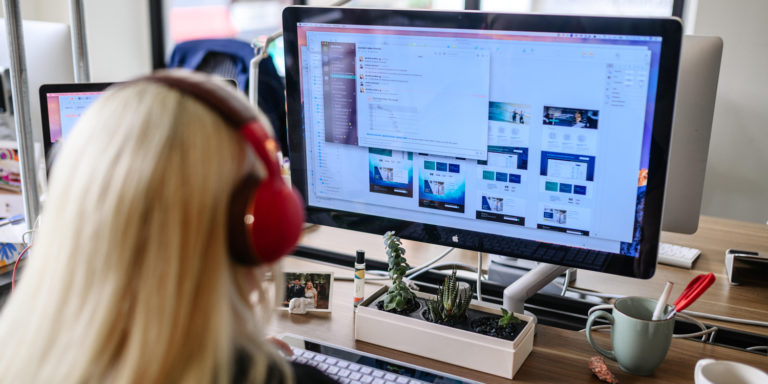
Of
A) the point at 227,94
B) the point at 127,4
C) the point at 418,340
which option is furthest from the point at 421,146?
the point at 127,4

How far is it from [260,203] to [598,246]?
1.82 feet

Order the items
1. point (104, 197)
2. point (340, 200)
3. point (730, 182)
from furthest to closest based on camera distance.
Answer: point (730, 182) < point (340, 200) < point (104, 197)

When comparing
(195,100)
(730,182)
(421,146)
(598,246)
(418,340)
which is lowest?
(730,182)

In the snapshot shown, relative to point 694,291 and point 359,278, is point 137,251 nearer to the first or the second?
point 359,278

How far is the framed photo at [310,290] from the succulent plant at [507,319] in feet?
0.96

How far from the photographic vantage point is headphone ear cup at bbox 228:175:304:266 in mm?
471

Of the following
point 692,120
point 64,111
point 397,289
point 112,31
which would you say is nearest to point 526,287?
point 397,289

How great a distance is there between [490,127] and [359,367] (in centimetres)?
38

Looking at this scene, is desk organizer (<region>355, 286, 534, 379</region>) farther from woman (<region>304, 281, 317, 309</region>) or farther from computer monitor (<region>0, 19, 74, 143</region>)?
computer monitor (<region>0, 19, 74, 143</region>)

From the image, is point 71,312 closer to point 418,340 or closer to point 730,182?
point 418,340

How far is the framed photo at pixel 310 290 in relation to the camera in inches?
40.3

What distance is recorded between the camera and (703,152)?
112cm

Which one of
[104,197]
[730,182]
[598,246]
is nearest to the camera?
[104,197]

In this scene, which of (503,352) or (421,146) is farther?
(421,146)
